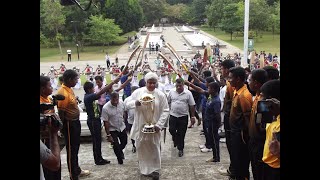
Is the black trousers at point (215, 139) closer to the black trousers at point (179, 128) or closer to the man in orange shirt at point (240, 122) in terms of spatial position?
the black trousers at point (179, 128)

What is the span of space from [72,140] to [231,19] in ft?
145

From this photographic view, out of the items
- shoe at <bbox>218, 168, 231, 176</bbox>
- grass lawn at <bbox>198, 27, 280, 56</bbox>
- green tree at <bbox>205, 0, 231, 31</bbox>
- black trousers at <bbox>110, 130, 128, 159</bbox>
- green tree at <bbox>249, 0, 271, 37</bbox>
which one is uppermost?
green tree at <bbox>205, 0, 231, 31</bbox>

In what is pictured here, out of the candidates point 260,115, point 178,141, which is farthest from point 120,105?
point 260,115

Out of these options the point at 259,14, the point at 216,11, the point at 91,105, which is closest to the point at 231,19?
the point at 259,14

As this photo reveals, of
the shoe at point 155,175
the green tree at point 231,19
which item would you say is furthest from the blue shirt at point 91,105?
the green tree at point 231,19

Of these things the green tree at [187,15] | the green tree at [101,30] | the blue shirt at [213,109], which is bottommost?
the blue shirt at [213,109]

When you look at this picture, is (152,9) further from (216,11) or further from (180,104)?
(180,104)

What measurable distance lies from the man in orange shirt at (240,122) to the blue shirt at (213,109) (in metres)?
1.46

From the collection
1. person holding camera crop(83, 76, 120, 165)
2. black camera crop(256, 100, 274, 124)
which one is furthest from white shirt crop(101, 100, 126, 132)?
black camera crop(256, 100, 274, 124)

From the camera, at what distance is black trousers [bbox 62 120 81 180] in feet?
19.1

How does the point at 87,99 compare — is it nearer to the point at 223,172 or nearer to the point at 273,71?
the point at 223,172

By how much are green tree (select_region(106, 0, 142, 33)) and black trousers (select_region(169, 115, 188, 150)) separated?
138 feet

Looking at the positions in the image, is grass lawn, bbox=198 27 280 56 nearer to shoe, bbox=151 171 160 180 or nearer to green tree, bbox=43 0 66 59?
green tree, bbox=43 0 66 59

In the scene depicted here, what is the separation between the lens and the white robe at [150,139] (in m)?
6.45
